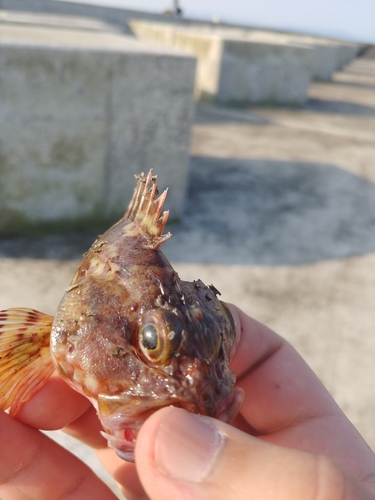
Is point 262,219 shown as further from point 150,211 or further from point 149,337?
point 149,337

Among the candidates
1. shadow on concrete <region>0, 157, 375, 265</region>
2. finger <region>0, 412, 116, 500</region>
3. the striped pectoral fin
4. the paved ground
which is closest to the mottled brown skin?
the striped pectoral fin

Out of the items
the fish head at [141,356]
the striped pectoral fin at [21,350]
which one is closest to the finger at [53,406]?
the striped pectoral fin at [21,350]

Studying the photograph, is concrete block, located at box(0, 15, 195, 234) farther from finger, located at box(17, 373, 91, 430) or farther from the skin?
finger, located at box(17, 373, 91, 430)

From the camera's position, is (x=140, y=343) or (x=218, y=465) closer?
(x=218, y=465)

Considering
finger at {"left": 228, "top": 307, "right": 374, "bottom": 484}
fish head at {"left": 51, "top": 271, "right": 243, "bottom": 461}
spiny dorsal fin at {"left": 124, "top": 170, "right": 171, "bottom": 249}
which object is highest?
spiny dorsal fin at {"left": 124, "top": 170, "right": 171, "bottom": 249}

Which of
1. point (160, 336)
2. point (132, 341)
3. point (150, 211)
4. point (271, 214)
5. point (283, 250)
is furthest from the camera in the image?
point (271, 214)

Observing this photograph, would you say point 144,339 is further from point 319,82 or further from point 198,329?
point 319,82

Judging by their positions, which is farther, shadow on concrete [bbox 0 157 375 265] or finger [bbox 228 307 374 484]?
shadow on concrete [bbox 0 157 375 265]

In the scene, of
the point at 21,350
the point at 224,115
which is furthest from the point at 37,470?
the point at 224,115
